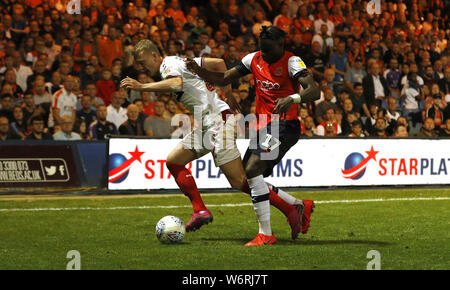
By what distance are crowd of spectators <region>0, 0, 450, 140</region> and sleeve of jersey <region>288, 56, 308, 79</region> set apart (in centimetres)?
692

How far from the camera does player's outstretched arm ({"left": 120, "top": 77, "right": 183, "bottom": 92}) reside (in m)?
8.48

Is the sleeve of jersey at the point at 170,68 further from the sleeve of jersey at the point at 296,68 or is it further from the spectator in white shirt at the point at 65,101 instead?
the spectator in white shirt at the point at 65,101

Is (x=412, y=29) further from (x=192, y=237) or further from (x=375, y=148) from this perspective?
(x=192, y=237)

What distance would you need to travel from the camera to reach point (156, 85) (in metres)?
8.72

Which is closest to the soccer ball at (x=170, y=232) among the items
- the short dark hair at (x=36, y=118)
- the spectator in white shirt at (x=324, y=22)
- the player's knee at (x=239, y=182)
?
the player's knee at (x=239, y=182)

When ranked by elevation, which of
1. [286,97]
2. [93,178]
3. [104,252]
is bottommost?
[93,178]

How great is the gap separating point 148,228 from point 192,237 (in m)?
1.10

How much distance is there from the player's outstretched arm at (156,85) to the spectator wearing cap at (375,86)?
37.7ft

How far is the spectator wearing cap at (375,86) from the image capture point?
65.2 ft

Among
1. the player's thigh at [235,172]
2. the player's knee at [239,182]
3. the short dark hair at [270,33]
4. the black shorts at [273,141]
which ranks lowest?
the player's knee at [239,182]

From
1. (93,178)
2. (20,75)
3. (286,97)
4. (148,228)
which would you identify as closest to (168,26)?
(20,75)

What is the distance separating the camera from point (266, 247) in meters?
8.52

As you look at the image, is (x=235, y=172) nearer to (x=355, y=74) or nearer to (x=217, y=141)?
(x=217, y=141)

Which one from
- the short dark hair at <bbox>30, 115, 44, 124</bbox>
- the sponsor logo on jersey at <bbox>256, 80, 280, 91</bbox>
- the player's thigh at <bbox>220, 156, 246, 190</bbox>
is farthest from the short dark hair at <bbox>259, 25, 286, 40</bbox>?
the short dark hair at <bbox>30, 115, 44, 124</bbox>
